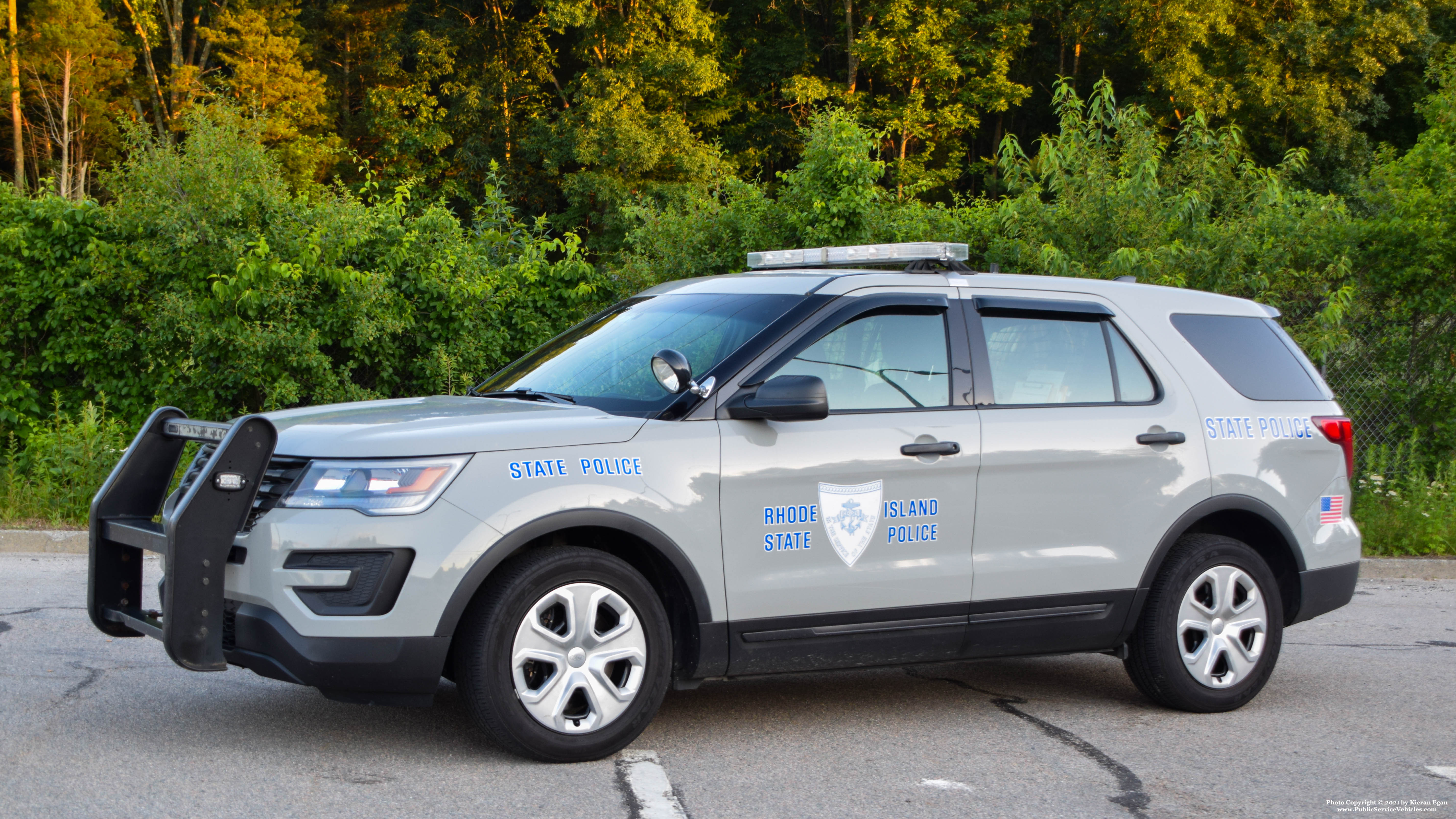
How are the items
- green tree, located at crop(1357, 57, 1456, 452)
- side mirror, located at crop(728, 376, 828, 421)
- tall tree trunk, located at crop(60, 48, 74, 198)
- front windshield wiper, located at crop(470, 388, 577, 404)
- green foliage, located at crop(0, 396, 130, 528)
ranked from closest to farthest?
side mirror, located at crop(728, 376, 828, 421), front windshield wiper, located at crop(470, 388, 577, 404), green foliage, located at crop(0, 396, 130, 528), green tree, located at crop(1357, 57, 1456, 452), tall tree trunk, located at crop(60, 48, 74, 198)

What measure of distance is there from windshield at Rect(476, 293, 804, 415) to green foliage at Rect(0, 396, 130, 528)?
5.97m

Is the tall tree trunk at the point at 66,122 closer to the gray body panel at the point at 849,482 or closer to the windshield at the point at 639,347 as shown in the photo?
the windshield at the point at 639,347

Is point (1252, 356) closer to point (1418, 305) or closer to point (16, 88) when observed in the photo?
point (1418, 305)

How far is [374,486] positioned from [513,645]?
0.71m

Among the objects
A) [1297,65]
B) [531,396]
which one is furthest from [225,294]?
[1297,65]

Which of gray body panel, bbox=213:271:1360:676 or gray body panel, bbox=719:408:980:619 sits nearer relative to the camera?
gray body panel, bbox=213:271:1360:676

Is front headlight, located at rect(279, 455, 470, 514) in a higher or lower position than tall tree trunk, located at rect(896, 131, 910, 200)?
lower

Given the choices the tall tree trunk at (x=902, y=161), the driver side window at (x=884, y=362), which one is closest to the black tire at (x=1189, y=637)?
the driver side window at (x=884, y=362)

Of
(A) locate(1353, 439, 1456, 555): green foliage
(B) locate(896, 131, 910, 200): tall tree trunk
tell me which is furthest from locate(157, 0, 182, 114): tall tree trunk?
(A) locate(1353, 439, 1456, 555): green foliage

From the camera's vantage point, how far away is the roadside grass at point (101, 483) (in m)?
10.4

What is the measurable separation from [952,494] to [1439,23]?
42425 millimetres

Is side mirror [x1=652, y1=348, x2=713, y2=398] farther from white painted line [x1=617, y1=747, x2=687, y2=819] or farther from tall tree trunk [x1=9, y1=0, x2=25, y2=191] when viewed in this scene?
tall tree trunk [x1=9, y1=0, x2=25, y2=191]

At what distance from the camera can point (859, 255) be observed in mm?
5930

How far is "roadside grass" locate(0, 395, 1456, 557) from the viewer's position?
10430 millimetres
